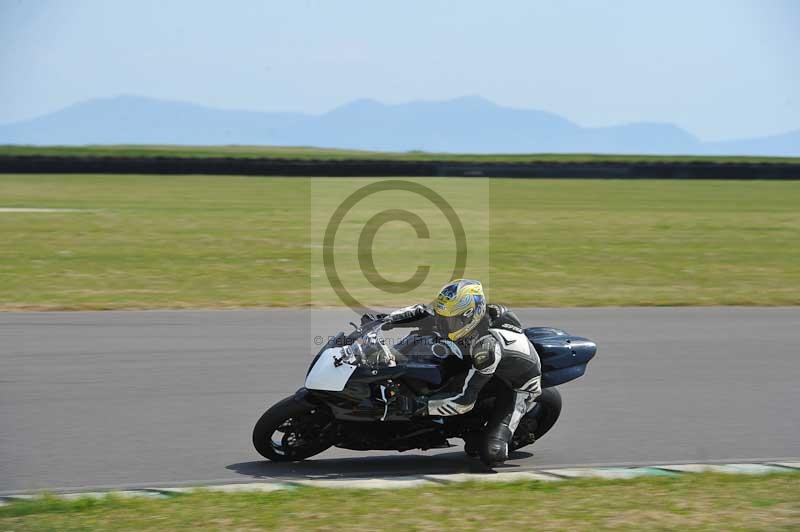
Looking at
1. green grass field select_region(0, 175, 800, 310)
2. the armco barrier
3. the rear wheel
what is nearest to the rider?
the rear wheel

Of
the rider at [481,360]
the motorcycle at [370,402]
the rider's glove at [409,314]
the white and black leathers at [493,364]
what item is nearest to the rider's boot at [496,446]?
the rider at [481,360]

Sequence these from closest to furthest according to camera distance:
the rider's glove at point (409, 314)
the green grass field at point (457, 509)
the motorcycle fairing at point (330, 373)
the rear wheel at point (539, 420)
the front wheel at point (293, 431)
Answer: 1. the green grass field at point (457, 509)
2. the motorcycle fairing at point (330, 373)
3. the front wheel at point (293, 431)
4. the rider's glove at point (409, 314)
5. the rear wheel at point (539, 420)

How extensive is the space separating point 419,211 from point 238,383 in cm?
2512

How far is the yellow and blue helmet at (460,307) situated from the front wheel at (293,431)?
996 mm

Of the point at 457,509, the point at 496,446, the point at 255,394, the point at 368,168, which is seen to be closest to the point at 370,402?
the point at 496,446

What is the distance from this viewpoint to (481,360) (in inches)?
265

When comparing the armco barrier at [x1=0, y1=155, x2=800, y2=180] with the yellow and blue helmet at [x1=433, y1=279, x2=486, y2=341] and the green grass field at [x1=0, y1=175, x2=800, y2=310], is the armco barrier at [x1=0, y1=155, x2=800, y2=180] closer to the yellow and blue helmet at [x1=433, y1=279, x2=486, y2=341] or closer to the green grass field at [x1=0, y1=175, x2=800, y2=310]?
the green grass field at [x1=0, y1=175, x2=800, y2=310]

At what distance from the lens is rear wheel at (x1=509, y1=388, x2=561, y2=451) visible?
7.30 meters

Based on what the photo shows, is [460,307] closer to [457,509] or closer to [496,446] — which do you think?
[496,446]

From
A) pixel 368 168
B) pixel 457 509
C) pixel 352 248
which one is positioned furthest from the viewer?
pixel 368 168

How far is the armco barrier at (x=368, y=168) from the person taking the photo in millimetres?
41094

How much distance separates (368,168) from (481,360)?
112ft

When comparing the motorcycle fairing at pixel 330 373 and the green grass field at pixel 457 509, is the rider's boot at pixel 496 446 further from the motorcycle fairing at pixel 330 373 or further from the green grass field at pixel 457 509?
the motorcycle fairing at pixel 330 373

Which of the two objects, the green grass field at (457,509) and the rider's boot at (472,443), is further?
the rider's boot at (472,443)
